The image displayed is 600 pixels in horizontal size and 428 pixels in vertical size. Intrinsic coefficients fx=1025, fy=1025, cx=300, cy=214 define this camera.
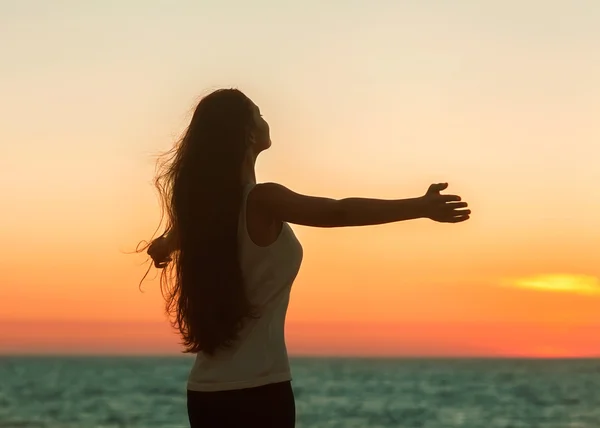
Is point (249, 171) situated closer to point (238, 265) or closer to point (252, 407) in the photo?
point (238, 265)

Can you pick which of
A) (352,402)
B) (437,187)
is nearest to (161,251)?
(437,187)

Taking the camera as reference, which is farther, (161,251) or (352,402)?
(352,402)

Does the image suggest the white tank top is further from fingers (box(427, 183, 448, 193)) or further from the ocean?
the ocean

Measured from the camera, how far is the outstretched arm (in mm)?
2621

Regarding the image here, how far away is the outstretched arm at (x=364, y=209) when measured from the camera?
8.60 feet

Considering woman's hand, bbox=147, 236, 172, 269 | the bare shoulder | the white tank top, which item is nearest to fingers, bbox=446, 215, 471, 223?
the bare shoulder

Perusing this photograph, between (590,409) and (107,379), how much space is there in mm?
19588

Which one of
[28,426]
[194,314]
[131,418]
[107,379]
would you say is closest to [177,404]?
[131,418]

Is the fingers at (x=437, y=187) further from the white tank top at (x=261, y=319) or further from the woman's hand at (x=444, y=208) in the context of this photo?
the white tank top at (x=261, y=319)

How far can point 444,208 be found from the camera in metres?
2.63

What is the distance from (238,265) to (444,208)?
57cm

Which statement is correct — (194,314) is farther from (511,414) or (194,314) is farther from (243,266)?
(511,414)

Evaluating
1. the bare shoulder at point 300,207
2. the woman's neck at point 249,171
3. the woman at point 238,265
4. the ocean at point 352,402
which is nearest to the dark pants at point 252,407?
the woman at point 238,265

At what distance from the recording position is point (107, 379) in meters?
40.0
